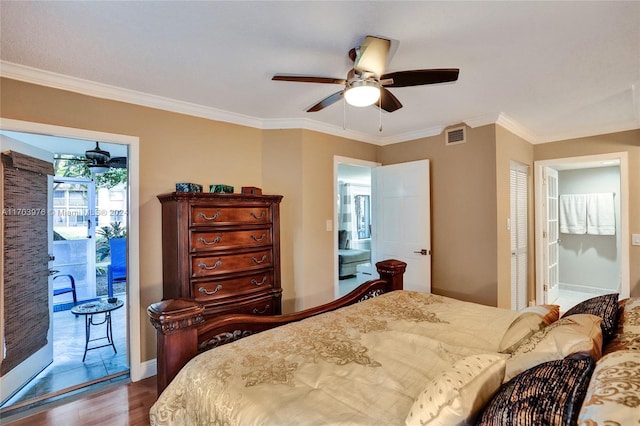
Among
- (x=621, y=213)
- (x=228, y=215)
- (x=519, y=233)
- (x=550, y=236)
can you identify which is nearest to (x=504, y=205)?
(x=519, y=233)

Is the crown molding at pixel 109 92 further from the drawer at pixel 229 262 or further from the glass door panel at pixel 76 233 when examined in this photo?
the glass door panel at pixel 76 233

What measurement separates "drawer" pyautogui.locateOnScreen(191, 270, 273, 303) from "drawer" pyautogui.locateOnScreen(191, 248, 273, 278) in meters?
0.07

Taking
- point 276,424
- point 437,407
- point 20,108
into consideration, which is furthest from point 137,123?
point 437,407

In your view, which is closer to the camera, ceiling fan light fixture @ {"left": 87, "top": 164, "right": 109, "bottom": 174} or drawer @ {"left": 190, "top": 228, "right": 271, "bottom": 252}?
drawer @ {"left": 190, "top": 228, "right": 271, "bottom": 252}

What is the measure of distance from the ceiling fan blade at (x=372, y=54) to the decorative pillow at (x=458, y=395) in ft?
5.06

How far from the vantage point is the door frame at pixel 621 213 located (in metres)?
3.61

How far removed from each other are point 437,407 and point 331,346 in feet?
2.30

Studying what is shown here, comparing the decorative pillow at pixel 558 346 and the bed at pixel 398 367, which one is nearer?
the bed at pixel 398 367

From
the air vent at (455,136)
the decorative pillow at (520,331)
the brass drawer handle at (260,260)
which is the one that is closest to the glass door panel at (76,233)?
the brass drawer handle at (260,260)

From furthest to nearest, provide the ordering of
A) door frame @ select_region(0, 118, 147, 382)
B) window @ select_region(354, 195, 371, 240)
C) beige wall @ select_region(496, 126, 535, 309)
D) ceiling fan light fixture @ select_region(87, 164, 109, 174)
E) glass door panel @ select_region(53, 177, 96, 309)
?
window @ select_region(354, 195, 371, 240), glass door panel @ select_region(53, 177, 96, 309), ceiling fan light fixture @ select_region(87, 164, 109, 174), beige wall @ select_region(496, 126, 535, 309), door frame @ select_region(0, 118, 147, 382)

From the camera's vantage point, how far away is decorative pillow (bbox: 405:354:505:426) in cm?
85

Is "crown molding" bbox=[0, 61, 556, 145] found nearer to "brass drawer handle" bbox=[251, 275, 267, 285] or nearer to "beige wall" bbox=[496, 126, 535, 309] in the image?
"beige wall" bbox=[496, 126, 535, 309]

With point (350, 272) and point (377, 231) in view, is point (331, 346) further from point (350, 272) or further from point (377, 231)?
point (350, 272)

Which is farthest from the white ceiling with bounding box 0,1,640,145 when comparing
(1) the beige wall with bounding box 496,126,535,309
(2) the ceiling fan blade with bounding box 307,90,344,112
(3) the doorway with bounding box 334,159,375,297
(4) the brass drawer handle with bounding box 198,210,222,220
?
(3) the doorway with bounding box 334,159,375,297
